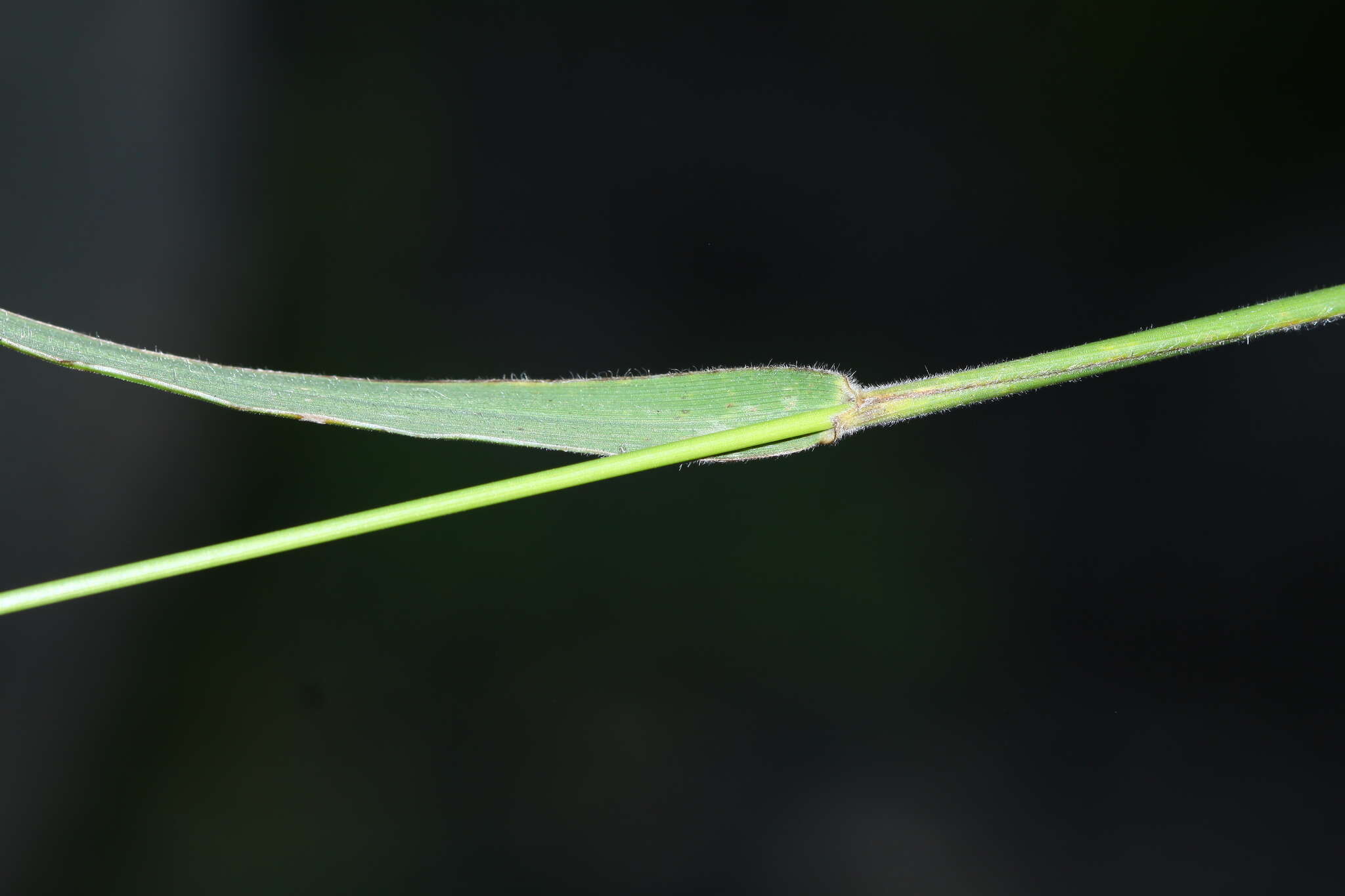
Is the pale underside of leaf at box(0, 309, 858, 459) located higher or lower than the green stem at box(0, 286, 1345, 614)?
higher

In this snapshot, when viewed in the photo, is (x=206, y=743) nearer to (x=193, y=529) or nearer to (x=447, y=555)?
(x=193, y=529)

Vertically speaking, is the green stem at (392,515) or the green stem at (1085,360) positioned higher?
the green stem at (1085,360)

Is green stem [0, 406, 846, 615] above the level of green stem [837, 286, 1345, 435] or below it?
below

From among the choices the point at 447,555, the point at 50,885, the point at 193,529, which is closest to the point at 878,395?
the point at 447,555

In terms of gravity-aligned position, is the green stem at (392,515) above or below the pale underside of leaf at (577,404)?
below

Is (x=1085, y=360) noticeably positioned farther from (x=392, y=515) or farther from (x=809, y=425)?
(x=392, y=515)
